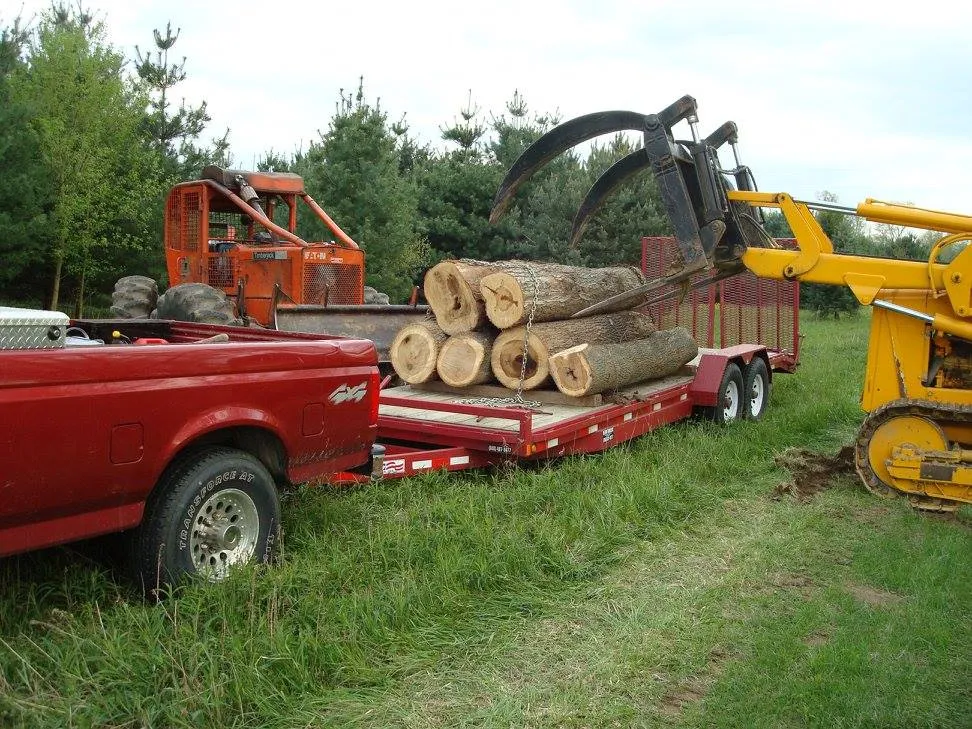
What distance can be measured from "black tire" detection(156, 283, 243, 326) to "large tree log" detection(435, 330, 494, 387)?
2360mm

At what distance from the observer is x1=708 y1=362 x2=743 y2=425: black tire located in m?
9.50

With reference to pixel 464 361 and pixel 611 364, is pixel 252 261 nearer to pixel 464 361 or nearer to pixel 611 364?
pixel 464 361

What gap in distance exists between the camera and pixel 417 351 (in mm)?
8445

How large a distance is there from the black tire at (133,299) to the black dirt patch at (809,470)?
7662mm

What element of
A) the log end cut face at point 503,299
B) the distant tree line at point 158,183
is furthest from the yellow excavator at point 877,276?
the distant tree line at point 158,183

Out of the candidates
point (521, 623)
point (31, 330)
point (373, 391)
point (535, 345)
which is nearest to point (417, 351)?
point (535, 345)

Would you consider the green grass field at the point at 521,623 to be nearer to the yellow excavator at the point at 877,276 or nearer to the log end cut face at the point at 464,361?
the yellow excavator at the point at 877,276

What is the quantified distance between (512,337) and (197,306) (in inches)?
131

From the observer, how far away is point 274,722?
352 centimetres

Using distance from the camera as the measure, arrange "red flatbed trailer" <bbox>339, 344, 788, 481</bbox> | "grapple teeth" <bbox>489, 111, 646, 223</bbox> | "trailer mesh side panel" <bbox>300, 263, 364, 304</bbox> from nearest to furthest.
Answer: "red flatbed trailer" <bbox>339, 344, 788, 481</bbox> < "grapple teeth" <bbox>489, 111, 646, 223</bbox> < "trailer mesh side panel" <bbox>300, 263, 364, 304</bbox>

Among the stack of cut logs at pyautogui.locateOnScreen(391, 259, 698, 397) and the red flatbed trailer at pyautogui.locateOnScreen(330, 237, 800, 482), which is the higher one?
the stack of cut logs at pyautogui.locateOnScreen(391, 259, 698, 397)

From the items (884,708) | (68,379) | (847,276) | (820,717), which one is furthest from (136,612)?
(847,276)

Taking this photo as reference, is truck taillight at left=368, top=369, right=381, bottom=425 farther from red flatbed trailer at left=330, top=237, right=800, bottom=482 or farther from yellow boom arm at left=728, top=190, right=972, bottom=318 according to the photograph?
yellow boom arm at left=728, top=190, right=972, bottom=318

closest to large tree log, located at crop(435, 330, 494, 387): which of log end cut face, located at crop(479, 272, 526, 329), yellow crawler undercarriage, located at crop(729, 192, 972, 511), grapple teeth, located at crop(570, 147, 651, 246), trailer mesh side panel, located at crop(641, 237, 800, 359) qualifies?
log end cut face, located at crop(479, 272, 526, 329)
